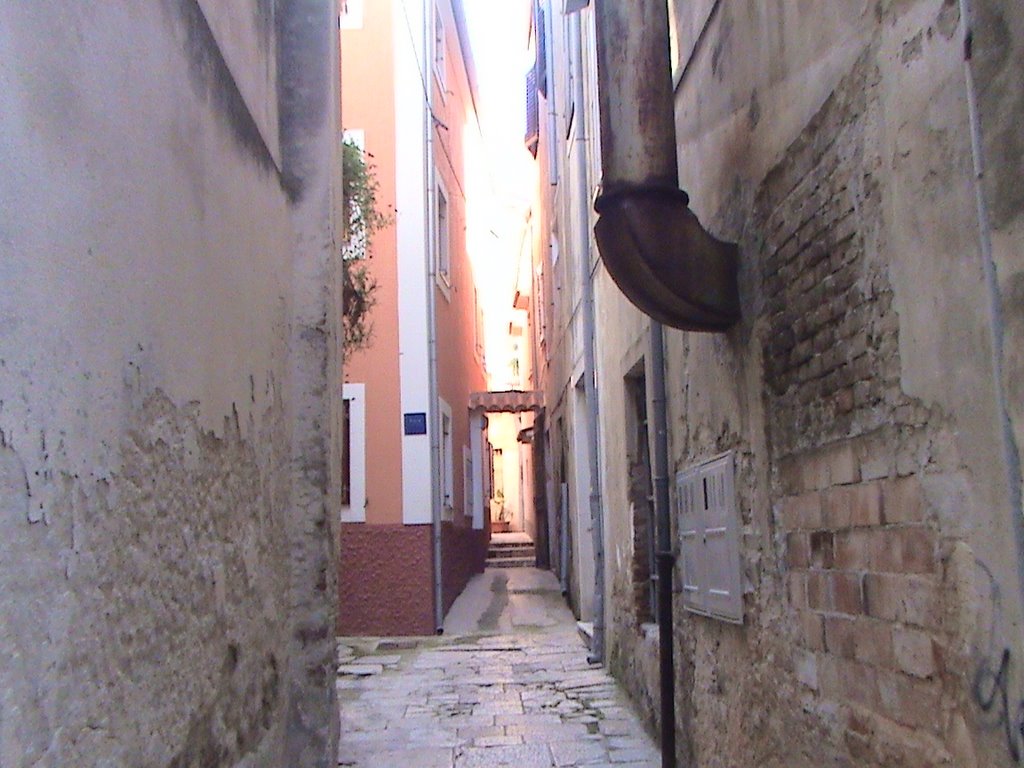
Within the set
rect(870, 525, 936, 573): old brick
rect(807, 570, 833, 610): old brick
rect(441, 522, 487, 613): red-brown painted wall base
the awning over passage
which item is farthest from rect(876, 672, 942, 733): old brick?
the awning over passage

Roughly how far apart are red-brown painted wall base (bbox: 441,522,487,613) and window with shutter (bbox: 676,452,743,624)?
6.47 meters

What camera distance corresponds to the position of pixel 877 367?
2.87 metres

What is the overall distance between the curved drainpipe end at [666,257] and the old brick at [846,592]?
124cm

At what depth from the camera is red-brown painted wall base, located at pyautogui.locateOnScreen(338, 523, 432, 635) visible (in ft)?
35.8

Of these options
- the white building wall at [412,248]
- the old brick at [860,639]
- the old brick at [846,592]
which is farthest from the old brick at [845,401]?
the white building wall at [412,248]

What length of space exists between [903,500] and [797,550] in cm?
89

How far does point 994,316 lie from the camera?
7.29 feet

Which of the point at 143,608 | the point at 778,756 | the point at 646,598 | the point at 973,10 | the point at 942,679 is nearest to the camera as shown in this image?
the point at 973,10

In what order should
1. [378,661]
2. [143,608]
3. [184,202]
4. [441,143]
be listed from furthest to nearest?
[441,143], [378,661], [184,202], [143,608]

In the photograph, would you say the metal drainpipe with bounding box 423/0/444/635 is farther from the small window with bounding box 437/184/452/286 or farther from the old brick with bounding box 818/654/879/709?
the old brick with bounding box 818/654/879/709

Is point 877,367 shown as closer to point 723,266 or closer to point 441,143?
point 723,266

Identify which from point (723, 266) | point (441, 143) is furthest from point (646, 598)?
point (441, 143)

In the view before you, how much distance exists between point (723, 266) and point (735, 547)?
110cm

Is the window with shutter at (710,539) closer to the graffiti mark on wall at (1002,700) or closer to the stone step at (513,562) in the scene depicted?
the graffiti mark on wall at (1002,700)
